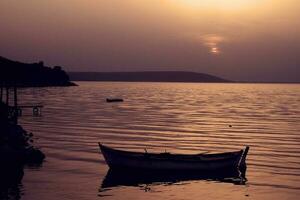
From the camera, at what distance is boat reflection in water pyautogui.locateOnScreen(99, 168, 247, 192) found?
113 ft

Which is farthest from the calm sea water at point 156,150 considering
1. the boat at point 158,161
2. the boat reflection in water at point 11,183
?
the boat at point 158,161

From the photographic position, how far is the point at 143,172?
119 ft

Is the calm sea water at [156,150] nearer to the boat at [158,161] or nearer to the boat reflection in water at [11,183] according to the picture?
the boat reflection in water at [11,183]

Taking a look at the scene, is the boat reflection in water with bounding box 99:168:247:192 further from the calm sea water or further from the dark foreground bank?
the dark foreground bank

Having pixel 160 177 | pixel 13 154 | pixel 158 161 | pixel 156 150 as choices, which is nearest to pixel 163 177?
pixel 160 177

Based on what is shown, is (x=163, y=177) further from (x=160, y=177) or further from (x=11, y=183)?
(x=11, y=183)

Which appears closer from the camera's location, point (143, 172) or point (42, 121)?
point (143, 172)

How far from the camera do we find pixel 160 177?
35.9m

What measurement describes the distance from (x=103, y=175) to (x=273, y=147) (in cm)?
2330

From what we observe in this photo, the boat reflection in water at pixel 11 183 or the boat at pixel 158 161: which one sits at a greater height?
the boat at pixel 158 161

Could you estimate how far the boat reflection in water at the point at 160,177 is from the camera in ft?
113

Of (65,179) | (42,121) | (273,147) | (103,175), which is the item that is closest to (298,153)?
(273,147)

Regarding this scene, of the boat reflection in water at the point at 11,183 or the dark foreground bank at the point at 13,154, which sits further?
the dark foreground bank at the point at 13,154

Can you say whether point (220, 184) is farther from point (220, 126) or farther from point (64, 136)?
point (220, 126)
